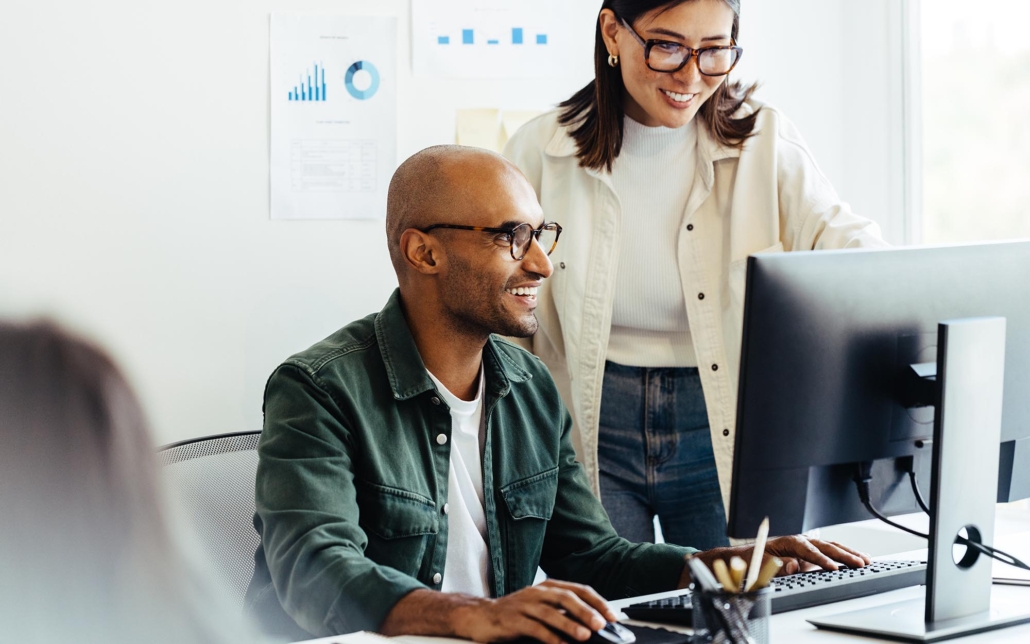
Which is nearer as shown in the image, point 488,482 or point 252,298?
point 488,482

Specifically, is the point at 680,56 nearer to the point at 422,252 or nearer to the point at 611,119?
the point at 611,119

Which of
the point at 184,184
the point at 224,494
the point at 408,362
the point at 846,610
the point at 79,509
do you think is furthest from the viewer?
the point at 184,184

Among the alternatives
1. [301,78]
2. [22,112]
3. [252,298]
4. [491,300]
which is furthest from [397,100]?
[491,300]

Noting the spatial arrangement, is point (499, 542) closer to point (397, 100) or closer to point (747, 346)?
point (747, 346)

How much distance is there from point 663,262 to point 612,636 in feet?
3.26

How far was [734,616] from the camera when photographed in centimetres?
103

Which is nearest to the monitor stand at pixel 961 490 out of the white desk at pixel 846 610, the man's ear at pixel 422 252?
the white desk at pixel 846 610

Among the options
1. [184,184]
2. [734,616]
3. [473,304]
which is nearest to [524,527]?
[473,304]

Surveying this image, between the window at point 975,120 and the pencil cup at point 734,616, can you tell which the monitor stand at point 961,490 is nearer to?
the pencil cup at point 734,616

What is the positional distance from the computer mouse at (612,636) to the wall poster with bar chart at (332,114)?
4.70 ft

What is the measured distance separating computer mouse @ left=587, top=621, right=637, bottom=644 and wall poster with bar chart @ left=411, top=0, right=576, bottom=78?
1575mm

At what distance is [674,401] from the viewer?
1.94 meters

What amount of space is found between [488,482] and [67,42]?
1325 millimetres

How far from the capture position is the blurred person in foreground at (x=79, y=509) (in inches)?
16.5
